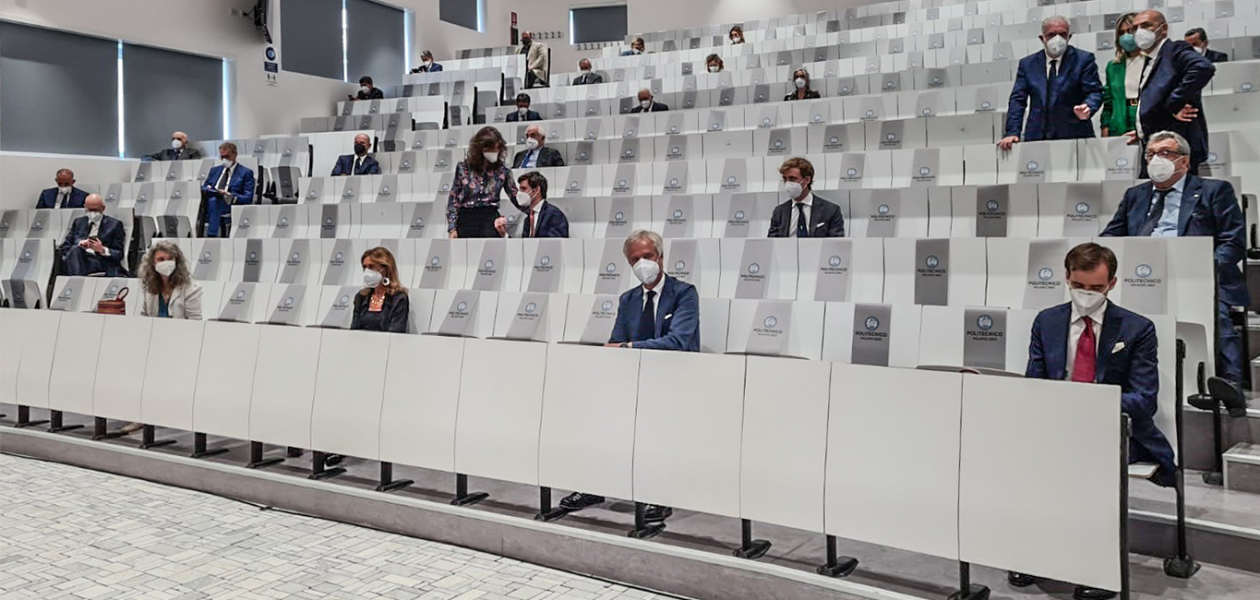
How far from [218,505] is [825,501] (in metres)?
2.49

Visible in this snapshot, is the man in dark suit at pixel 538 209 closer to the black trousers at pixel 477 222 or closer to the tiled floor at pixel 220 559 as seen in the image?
the black trousers at pixel 477 222

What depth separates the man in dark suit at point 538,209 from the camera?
5.10m

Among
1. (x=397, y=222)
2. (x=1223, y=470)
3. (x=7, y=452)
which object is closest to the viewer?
(x=1223, y=470)

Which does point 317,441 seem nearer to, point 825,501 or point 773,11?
point 825,501

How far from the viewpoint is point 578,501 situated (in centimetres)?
327

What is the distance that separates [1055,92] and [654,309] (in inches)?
101

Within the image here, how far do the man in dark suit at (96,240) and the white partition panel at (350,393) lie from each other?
12.9 ft

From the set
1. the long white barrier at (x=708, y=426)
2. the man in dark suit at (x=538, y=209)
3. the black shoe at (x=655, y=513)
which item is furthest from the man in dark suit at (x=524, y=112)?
the black shoe at (x=655, y=513)

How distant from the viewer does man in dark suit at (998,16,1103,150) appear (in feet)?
15.0

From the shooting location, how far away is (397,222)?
628cm

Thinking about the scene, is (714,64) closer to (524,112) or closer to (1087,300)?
(524,112)

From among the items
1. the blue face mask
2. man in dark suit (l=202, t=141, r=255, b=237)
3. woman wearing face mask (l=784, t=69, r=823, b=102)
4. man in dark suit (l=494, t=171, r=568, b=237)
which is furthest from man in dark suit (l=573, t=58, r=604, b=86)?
the blue face mask

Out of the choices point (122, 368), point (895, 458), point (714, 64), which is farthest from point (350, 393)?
point (714, 64)

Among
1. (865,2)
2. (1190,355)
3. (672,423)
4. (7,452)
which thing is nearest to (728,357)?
(672,423)
